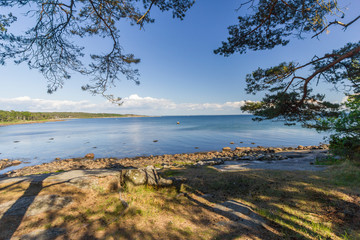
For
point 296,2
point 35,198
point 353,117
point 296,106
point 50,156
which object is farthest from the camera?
point 50,156

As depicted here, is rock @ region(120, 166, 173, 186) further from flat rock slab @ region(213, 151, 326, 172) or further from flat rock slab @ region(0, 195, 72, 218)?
flat rock slab @ region(213, 151, 326, 172)

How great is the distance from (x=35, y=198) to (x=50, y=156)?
79.0ft

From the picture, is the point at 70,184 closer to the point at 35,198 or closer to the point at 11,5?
the point at 35,198

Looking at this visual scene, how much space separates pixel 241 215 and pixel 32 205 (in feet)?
19.8

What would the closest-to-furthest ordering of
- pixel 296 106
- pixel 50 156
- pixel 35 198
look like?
1. pixel 35 198
2. pixel 296 106
3. pixel 50 156

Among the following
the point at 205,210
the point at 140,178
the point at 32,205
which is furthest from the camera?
the point at 140,178

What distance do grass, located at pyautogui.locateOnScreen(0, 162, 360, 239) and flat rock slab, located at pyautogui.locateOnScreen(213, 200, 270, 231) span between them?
0.14m

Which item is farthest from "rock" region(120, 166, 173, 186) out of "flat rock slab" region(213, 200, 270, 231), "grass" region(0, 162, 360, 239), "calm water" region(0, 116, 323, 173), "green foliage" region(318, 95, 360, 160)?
"calm water" region(0, 116, 323, 173)

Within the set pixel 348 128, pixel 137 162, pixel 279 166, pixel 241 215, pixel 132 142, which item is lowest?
pixel 132 142

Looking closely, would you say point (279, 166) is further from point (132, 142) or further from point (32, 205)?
point (132, 142)

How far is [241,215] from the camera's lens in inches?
164

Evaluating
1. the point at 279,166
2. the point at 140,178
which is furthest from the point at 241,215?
the point at 279,166

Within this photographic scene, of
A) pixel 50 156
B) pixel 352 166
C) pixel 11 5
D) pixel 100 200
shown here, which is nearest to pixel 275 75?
pixel 352 166

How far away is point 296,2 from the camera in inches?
266
